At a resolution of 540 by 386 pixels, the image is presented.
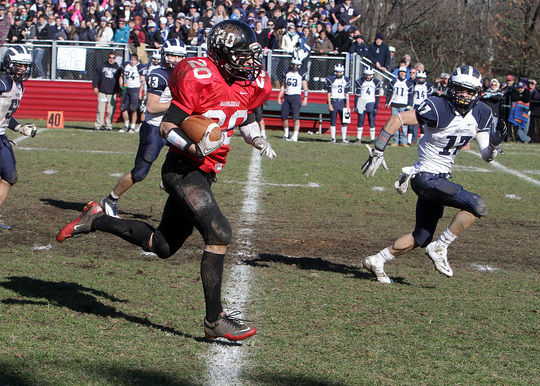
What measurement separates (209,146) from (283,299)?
69.5 inches

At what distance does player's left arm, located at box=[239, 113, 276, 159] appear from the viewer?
506 cm

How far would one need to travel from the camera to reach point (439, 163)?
632cm

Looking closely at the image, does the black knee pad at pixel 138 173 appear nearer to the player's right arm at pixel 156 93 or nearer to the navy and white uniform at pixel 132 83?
the player's right arm at pixel 156 93

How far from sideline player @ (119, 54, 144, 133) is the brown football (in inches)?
567

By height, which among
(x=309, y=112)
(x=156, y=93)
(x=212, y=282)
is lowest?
(x=212, y=282)

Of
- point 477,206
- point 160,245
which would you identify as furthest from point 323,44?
point 160,245

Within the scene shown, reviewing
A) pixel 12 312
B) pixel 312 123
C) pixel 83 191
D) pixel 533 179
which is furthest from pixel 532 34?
pixel 12 312

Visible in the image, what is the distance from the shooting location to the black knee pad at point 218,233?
14.5 ft

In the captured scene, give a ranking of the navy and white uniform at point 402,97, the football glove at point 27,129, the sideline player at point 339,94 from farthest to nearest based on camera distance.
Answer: the sideline player at point 339,94
the navy and white uniform at point 402,97
the football glove at point 27,129

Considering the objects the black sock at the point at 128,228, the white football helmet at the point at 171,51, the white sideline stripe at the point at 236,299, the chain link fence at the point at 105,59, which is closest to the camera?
the white sideline stripe at the point at 236,299

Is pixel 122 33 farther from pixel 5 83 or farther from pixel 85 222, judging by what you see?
pixel 85 222

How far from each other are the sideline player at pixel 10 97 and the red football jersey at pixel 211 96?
11.2 feet

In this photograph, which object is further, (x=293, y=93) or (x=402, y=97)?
(x=293, y=93)

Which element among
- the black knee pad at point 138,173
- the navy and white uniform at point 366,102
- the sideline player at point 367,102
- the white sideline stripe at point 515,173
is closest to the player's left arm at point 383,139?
the black knee pad at point 138,173
